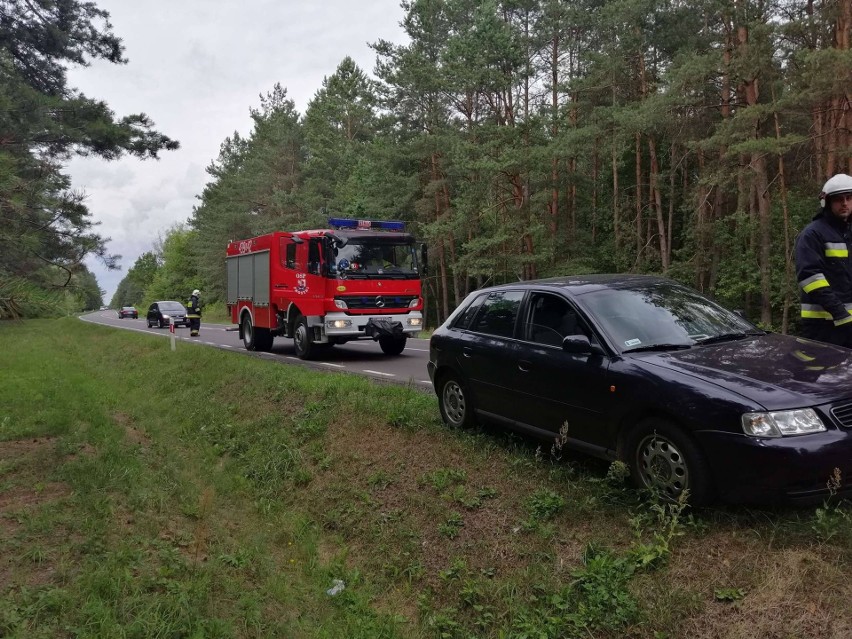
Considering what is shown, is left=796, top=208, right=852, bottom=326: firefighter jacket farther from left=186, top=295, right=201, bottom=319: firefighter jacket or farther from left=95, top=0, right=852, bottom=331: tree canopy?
left=186, top=295, right=201, bottom=319: firefighter jacket

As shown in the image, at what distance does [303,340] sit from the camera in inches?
530

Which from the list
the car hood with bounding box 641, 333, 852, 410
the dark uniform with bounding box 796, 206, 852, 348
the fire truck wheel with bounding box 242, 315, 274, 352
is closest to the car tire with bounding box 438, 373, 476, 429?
the car hood with bounding box 641, 333, 852, 410

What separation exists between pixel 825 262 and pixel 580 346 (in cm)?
209

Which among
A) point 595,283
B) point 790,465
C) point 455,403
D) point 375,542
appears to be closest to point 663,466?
point 790,465

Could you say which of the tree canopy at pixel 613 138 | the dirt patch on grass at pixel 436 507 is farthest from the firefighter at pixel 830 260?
the tree canopy at pixel 613 138

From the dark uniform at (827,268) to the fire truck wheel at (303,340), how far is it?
10085mm

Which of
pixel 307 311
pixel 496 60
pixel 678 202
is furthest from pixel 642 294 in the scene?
pixel 678 202

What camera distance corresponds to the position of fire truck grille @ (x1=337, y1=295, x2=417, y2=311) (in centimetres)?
1268

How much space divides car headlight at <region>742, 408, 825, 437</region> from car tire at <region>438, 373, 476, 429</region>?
2982 mm

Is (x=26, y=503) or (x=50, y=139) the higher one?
(x=50, y=139)

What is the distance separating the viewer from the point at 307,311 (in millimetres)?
13141

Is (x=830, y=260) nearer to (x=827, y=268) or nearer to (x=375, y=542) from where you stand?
(x=827, y=268)

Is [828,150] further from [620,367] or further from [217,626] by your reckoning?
[217,626]

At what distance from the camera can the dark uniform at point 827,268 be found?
4.60 metres
